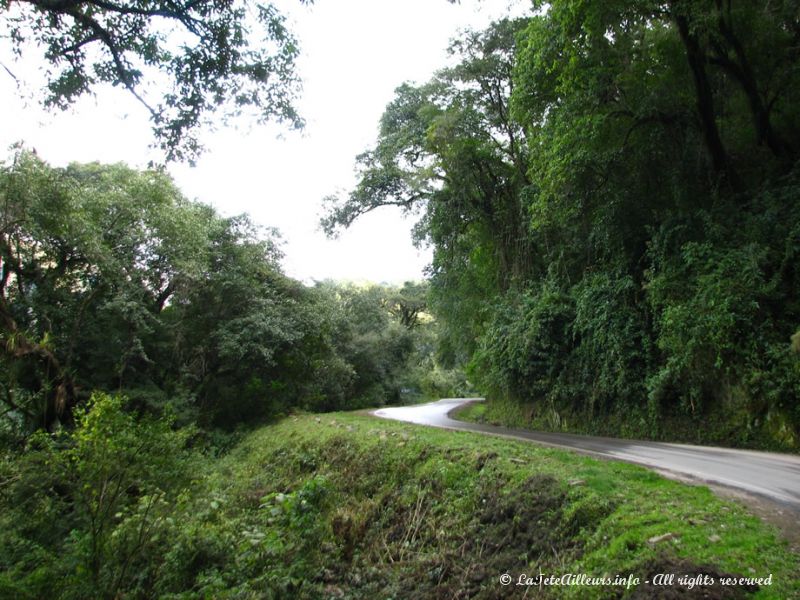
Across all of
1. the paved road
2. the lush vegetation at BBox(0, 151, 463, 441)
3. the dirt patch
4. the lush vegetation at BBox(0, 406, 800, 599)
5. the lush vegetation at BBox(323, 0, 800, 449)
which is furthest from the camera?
the lush vegetation at BBox(0, 151, 463, 441)

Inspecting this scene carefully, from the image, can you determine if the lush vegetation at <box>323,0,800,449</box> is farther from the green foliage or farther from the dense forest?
the green foliage

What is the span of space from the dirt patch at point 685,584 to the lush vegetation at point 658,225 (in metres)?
6.27

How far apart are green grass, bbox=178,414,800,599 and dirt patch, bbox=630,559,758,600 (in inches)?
1.0

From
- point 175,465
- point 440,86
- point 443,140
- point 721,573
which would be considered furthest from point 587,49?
point 175,465

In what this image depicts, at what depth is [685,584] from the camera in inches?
130

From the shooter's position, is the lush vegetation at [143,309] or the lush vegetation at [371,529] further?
the lush vegetation at [143,309]

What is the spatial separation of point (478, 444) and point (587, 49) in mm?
9252

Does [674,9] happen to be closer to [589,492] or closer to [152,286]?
[589,492]

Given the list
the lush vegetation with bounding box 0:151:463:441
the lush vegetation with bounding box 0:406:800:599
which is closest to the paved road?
the lush vegetation with bounding box 0:406:800:599

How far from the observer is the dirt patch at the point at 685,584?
313 centimetres

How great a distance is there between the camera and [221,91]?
6.60m

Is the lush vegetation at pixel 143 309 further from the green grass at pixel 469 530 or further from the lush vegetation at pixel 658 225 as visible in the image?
the lush vegetation at pixel 658 225

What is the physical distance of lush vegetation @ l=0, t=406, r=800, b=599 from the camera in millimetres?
4031

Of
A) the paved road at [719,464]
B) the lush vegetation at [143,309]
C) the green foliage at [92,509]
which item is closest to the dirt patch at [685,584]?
the paved road at [719,464]
